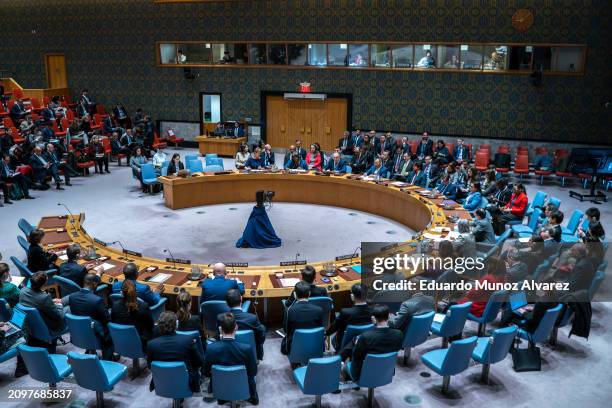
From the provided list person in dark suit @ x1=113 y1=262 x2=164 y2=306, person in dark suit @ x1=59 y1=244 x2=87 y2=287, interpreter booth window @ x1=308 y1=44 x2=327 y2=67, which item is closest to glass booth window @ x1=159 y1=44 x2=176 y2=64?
interpreter booth window @ x1=308 y1=44 x2=327 y2=67

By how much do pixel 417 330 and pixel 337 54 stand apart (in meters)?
15.3

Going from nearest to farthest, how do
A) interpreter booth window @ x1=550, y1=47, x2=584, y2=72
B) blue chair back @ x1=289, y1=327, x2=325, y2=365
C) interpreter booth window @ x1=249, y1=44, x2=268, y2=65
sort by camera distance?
blue chair back @ x1=289, y1=327, x2=325, y2=365 < interpreter booth window @ x1=550, y1=47, x2=584, y2=72 < interpreter booth window @ x1=249, y1=44, x2=268, y2=65

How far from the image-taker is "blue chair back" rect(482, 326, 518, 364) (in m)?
6.47

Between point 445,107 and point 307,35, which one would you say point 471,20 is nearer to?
point 445,107

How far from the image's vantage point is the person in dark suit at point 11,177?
1517 cm

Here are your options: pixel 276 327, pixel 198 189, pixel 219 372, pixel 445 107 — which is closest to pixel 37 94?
pixel 198 189

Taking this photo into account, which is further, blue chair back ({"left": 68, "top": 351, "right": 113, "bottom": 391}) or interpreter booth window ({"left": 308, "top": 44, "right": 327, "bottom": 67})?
interpreter booth window ({"left": 308, "top": 44, "right": 327, "bottom": 67})

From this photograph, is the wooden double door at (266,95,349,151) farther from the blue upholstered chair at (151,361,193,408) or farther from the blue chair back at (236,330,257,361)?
the blue upholstered chair at (151,361,193,408)

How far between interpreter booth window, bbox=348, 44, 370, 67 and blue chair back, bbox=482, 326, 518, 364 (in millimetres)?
15098

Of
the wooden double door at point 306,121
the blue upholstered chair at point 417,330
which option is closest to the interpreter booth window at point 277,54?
the wooden double door at point 306,121

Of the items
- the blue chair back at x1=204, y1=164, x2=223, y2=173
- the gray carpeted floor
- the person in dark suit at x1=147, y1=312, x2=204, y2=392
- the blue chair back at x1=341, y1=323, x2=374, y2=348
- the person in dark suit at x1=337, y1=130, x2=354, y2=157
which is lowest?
the gray carpeted floor

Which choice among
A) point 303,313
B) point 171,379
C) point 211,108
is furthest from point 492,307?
point 211,108

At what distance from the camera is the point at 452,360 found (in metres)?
6.29

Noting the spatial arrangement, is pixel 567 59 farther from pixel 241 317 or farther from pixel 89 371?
pixel 89 371
